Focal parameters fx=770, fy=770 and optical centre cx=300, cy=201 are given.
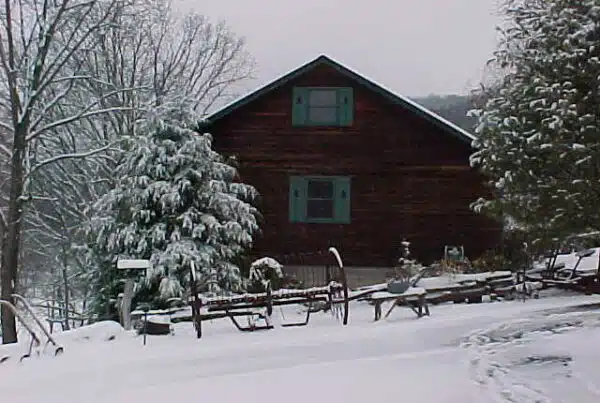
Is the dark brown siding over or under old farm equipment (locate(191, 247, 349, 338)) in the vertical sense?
over

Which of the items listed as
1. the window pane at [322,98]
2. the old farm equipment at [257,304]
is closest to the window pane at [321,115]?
the window pane at [322,98]

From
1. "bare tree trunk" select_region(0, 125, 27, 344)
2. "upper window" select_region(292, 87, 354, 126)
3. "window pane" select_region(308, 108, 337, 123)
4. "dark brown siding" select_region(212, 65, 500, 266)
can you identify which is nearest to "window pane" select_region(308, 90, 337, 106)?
"upper window" select_region(292, 87, 354, 126)

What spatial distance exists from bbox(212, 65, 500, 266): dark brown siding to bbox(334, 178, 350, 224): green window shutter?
0.52 ft

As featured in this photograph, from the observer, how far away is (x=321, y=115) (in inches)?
808

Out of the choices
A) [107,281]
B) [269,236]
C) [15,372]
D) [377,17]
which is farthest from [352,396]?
[377,17]

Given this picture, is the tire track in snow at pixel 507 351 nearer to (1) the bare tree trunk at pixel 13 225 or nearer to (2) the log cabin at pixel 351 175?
(2) the log cabin at pixel 351 175

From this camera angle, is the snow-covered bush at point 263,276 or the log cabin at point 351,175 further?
the log cabin at point 351,175

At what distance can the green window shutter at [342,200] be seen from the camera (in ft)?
66.9

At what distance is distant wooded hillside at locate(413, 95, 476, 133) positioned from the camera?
31.4 meters

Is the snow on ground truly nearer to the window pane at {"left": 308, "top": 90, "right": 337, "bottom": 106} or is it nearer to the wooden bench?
the wooden bench

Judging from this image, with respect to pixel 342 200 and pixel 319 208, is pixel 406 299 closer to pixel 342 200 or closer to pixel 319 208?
pixel 342 200

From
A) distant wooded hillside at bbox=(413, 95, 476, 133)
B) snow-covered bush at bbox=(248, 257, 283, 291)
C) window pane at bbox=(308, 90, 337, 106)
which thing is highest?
distant wooded hillside at bbox=(413, 95, 476, 133)

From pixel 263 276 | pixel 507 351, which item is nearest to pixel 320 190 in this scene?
pixel 263 276

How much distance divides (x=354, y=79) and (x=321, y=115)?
4.24 ft
